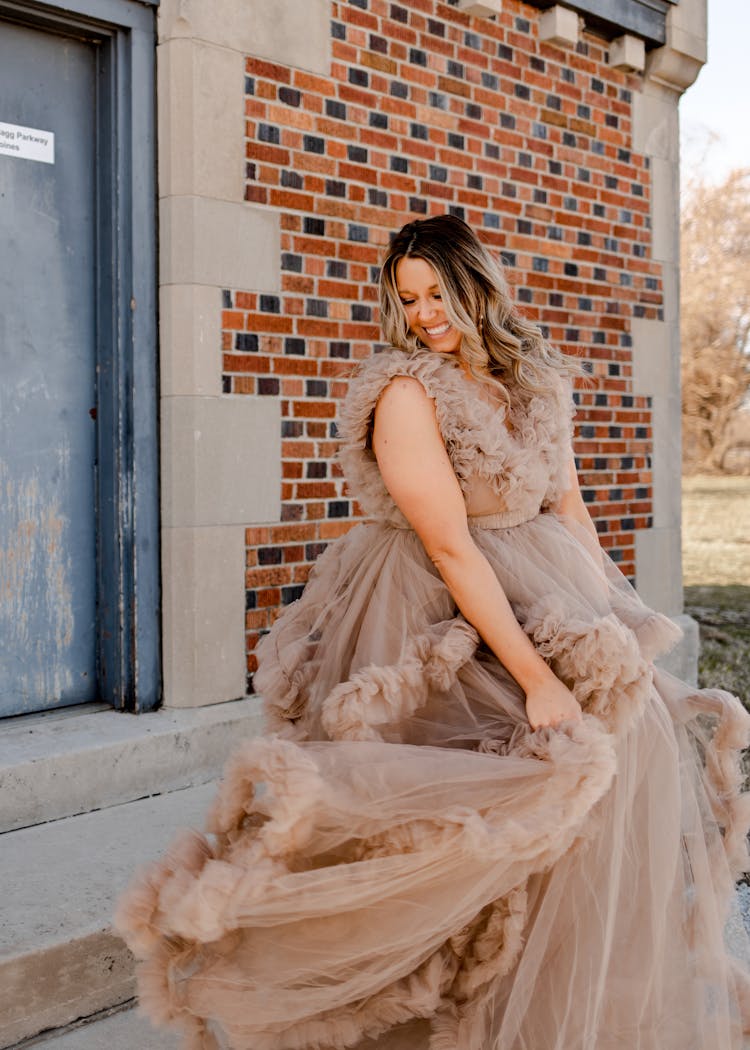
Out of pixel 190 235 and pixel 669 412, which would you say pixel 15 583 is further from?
pixel 669 412

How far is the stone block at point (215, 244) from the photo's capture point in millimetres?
4117

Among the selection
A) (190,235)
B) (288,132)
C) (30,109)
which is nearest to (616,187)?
(288,132)

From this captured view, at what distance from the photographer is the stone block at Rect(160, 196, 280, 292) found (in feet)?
13.5

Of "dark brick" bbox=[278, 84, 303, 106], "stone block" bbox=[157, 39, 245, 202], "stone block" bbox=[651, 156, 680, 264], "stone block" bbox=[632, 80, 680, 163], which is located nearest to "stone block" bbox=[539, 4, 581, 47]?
"stone block" bbox=[632, 80, 680, 163]

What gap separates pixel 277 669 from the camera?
103 inches

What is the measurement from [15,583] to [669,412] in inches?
154

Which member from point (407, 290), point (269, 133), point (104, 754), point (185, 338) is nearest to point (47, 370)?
point (185, 338)

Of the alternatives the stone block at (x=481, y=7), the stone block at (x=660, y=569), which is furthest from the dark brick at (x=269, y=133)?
the stone block at (x=660, y=569)

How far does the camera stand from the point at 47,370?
13.3ft

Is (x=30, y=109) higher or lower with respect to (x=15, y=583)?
higher

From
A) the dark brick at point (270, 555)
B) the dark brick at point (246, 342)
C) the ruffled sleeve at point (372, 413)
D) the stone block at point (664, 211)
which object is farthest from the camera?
the stone block at point (664, 211)

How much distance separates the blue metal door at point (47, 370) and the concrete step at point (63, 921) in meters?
0.70

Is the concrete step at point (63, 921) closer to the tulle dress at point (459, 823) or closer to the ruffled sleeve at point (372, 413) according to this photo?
the tulle dress at point (459, 823)

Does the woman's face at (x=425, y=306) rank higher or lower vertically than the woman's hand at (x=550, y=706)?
higher
